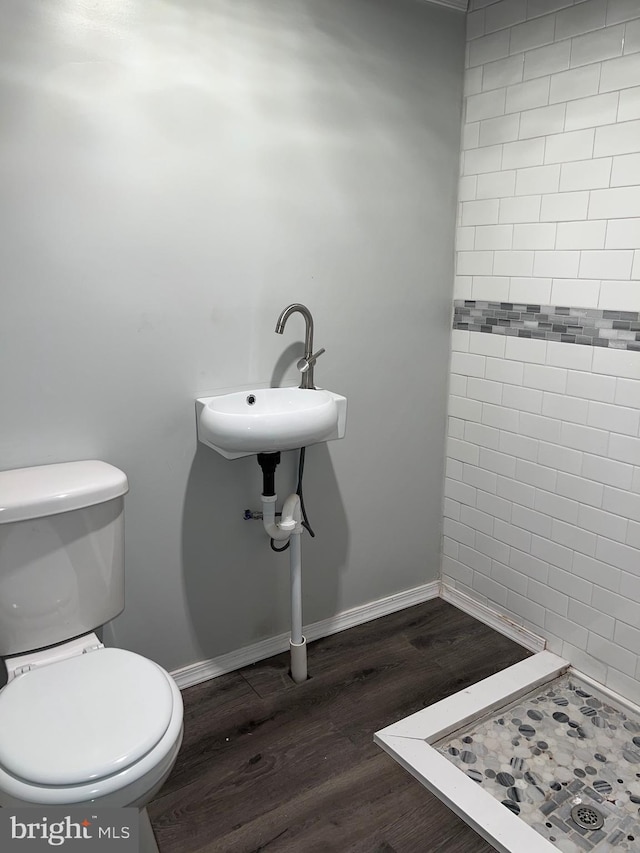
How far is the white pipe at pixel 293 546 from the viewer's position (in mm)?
2188

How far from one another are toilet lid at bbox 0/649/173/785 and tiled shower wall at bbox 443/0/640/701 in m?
1.46

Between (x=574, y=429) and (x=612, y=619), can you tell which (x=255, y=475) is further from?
(x=612, y=619)

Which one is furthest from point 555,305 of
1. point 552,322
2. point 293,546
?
point 293,546

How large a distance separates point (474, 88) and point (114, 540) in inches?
79.0

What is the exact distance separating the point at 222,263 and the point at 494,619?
1698 mm

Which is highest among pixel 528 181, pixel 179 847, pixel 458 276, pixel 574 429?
pixel 528 181

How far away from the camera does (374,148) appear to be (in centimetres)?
229

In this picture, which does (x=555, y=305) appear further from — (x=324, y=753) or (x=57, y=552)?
(x=57, y=552)

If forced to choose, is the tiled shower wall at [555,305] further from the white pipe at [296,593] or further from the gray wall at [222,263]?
the white pipe at [296,593]

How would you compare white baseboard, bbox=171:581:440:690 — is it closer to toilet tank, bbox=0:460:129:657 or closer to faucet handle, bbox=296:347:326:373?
toilet tank, bbox=0:460:129:657

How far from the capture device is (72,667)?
158 cm

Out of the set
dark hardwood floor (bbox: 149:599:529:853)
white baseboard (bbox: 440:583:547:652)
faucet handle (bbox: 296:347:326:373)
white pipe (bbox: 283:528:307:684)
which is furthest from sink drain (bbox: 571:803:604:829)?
faucet handle (bbox: 296:347:326:373)

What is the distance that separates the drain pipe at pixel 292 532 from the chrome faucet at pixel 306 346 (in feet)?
0.93

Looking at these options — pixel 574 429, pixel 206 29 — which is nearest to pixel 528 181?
pixel 574 429
